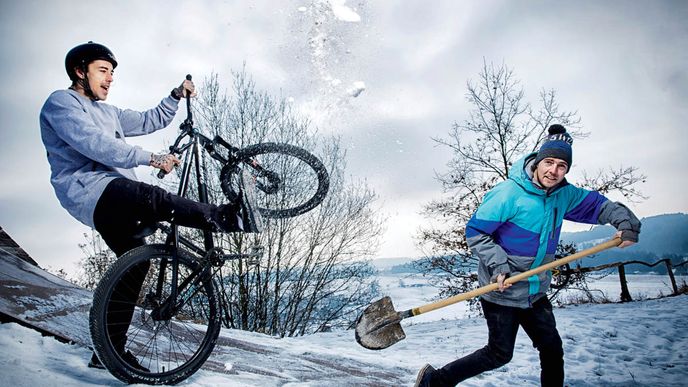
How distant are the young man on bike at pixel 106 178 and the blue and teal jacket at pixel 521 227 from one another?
59.5 inches

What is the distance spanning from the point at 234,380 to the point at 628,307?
982 centimetres

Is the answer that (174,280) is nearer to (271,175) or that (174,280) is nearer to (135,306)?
(135,306)

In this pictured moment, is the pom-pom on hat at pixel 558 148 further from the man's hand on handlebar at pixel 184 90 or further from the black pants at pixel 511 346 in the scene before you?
the man's hand on handlebar at pixel 184 90

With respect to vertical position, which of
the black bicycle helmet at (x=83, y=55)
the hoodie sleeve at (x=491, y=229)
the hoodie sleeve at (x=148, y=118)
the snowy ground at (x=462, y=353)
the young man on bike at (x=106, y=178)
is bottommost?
the snowy ground at (x=462, y=353)

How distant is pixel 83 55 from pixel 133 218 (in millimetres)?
1044

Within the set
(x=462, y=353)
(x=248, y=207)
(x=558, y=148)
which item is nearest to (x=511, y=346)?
(x=558, y=148)

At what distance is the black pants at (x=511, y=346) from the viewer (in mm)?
2275

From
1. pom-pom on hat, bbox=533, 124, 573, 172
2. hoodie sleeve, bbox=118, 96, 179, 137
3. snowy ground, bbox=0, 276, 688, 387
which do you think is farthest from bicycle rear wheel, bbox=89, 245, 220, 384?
pom-pom on hat, bbox=533, 124, 573, 172

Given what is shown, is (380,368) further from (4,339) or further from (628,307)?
(628,307)

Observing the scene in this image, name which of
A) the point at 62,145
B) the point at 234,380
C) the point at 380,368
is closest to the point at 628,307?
the point at 380,368

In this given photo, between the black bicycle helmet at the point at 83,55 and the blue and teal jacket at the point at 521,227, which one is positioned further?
the blue and teal jacket at the point at 521,227

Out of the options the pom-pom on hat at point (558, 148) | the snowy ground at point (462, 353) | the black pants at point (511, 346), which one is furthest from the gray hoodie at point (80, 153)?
the pom-pom on hat at point (558, 148)

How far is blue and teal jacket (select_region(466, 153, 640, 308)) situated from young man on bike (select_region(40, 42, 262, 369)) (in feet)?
4.96

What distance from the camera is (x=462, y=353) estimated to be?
571cm
